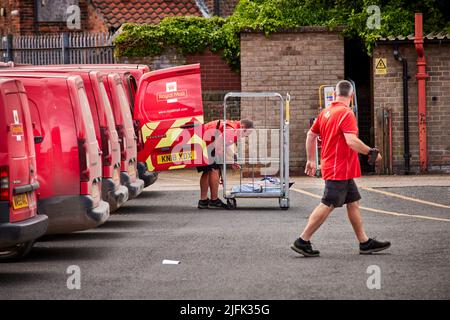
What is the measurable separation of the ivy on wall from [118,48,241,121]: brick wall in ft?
0.44

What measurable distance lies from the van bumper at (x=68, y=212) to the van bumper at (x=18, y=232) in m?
1.28

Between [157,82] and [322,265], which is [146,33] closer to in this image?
[157,82]

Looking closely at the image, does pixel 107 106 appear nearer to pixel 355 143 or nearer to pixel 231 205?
pixel 355 143

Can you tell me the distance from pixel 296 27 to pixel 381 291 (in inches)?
606

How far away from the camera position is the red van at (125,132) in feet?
52.9

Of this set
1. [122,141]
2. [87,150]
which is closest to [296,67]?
[122,141]

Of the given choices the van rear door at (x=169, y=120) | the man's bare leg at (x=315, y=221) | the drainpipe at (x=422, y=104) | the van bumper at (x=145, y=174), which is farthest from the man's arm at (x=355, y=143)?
the drainpipe at (x=422, y=104)

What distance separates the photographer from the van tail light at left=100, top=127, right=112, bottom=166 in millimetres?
14766

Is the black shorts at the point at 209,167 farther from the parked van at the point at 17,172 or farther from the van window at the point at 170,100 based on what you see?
the parked van at the point at 17,172

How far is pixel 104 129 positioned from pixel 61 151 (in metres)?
1.91

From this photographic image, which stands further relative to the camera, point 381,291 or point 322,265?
point 322,265

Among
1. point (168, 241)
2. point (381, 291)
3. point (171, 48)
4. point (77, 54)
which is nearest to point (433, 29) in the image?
point (171, 48)

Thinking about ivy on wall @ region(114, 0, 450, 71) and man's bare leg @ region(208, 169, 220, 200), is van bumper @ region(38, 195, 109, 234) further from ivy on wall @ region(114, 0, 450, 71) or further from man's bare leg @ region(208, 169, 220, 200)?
ivy on wall @ region(114, 0, 450, 71)

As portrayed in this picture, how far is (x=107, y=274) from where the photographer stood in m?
11.6
